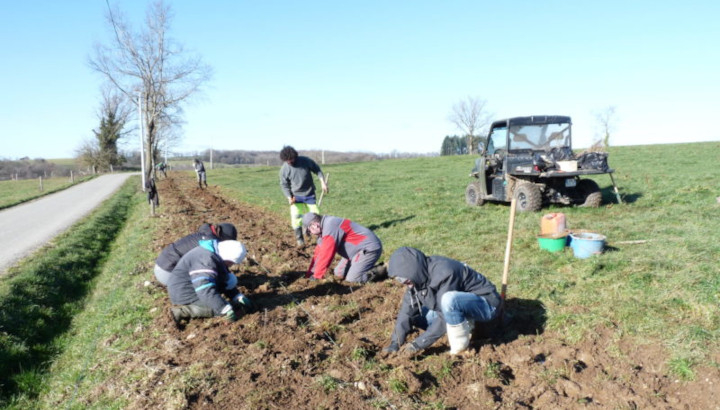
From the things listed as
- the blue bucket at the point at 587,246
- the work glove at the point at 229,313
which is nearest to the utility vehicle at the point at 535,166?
the blue bucket at the point at 587,246

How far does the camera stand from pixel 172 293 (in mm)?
5672

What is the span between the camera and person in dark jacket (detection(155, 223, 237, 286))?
5.72m

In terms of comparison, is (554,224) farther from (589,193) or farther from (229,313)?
(229,313)

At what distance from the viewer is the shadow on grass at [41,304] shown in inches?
207

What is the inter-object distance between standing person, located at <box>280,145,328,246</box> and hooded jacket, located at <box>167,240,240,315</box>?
3501 mm

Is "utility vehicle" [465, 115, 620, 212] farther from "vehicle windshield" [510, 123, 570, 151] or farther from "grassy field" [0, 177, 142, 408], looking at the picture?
"grassy field" [0, 177, 142, 408]

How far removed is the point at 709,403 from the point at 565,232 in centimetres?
384

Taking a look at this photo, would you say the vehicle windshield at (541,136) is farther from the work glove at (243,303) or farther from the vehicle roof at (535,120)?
the work glove at (243,303)

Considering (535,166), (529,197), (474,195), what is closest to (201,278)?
(529,197)

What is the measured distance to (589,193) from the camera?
429 inches

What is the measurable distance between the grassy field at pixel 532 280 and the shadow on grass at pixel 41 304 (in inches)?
1.0

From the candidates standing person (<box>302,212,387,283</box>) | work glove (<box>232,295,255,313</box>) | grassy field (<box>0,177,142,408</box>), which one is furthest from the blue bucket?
grassy field (<box>0,177,142,408</box>)

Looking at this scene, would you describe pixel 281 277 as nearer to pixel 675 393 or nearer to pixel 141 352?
pixel 141 352

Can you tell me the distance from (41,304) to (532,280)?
7.20m
